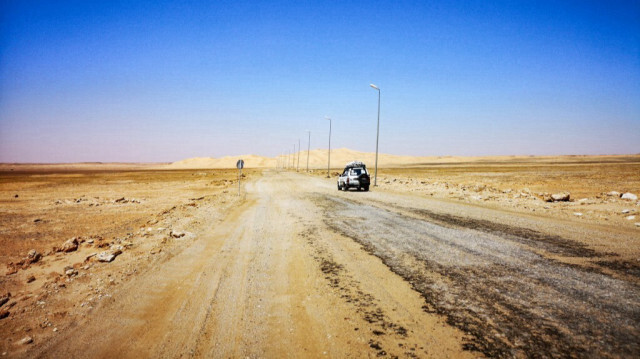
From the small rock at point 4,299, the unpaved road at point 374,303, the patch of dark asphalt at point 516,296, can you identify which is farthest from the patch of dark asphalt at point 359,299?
the small rock at point 4,299

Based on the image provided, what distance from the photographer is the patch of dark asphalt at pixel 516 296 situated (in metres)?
3.03

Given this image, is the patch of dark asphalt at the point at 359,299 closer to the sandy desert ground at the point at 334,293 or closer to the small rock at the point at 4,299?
the sandy desert ground at the point at 334,293

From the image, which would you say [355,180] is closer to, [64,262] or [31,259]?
[64,262]

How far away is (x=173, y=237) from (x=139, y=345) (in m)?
5.56

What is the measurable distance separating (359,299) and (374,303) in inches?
9.0

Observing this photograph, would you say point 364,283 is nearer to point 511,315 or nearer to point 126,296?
point 511,315

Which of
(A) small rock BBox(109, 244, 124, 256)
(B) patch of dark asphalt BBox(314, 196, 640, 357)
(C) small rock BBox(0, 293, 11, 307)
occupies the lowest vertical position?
(C) small rock BBox(0, 293, 11, 307)

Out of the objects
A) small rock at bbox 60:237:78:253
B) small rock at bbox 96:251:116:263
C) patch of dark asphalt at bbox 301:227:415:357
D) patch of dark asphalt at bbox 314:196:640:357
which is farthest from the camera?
small rock at bbox 60:237:78:253

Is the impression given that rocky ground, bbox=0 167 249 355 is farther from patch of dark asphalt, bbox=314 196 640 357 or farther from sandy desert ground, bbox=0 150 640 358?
patch of dark asphalt, bbox=314 196 640 357

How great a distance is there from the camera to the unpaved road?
10.3 feet

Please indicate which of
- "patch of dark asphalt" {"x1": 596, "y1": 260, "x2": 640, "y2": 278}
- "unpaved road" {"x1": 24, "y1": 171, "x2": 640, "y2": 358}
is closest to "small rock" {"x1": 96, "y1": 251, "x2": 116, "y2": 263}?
"unpaved road" {"x1": 24, "y1": 171, "x2": 640, "y2": 358}

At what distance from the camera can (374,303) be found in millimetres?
4055

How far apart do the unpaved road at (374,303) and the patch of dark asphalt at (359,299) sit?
0.02 m

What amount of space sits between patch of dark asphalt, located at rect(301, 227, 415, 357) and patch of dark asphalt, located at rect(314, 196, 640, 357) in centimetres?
63
